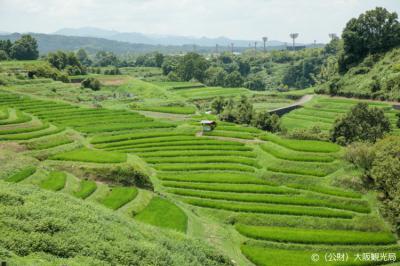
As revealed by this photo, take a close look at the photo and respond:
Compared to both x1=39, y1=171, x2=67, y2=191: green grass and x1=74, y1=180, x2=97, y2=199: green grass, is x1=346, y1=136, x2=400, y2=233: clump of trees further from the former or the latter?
x1=39, y1=171, x2=67, y2=191: green grass

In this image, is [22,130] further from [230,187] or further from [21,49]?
[21,49]

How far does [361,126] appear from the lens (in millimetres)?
46656

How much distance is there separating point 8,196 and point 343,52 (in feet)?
274

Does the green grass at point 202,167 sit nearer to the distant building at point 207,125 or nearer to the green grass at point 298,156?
the green grass at point 298,156

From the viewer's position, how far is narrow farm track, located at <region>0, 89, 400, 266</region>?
28031 mm

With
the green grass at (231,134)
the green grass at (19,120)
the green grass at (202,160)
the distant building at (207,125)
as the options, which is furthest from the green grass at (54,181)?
the distant building at (207,125)

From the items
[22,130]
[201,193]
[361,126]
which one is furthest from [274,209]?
[22,130]

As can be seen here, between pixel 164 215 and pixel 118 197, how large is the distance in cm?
445

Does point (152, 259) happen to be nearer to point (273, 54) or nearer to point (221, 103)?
point (221, 103)

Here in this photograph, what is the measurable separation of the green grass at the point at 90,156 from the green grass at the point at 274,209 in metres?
10.8

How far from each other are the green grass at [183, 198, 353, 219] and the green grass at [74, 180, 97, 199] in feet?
26.6

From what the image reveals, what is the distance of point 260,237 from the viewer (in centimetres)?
2806

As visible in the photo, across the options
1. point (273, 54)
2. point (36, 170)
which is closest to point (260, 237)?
point (36, 170)

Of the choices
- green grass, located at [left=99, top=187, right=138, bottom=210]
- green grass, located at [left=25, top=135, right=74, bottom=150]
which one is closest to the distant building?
green grass, located at [left=25, top=135, right=74, bottom=150]
